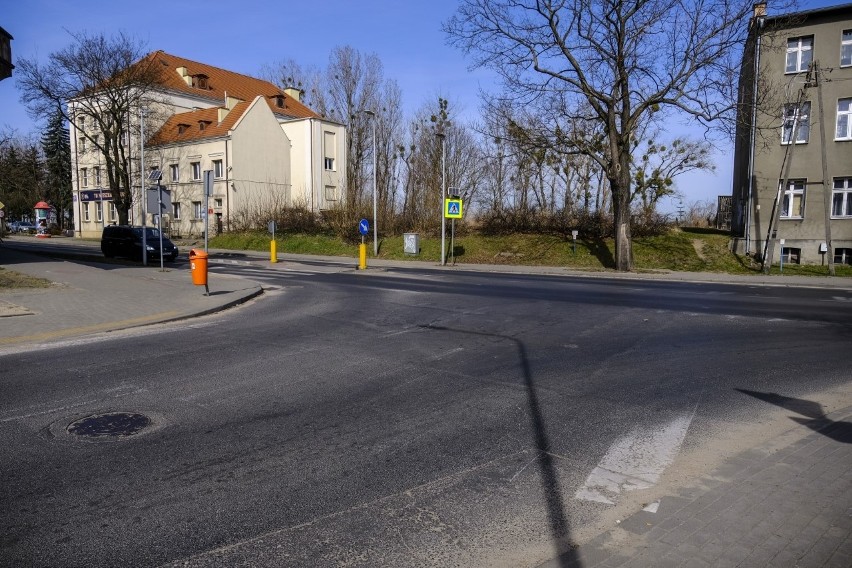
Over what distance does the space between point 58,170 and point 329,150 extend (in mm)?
41205

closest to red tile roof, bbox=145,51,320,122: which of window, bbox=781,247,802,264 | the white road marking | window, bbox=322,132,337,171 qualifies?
window, bbox=322,132,337,171

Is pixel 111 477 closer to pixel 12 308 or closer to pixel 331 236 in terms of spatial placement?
pixel 12 308

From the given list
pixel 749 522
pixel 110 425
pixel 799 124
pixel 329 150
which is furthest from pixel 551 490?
pixel 329 150

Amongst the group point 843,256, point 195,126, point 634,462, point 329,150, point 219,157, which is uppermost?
point 195,126

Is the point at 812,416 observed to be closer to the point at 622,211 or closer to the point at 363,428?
the point at 363,428

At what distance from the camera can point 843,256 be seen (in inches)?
1036

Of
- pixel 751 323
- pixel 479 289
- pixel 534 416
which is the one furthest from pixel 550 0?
pixel 534 416

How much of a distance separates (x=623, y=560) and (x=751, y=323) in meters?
9.75

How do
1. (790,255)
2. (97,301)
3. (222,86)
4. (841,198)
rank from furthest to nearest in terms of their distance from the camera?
1. (222,86)
2. (790,255)
3. (841,198)
4. (97,301)

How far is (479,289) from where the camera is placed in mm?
17484

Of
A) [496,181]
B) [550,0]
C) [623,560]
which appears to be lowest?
[623,560]

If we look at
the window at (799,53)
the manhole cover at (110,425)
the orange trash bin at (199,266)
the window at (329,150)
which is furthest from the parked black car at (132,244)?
the window at (799,53)

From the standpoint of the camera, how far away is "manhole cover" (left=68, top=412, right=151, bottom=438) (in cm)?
502

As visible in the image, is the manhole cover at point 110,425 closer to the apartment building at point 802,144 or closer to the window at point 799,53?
the apartment building at point 802,144
